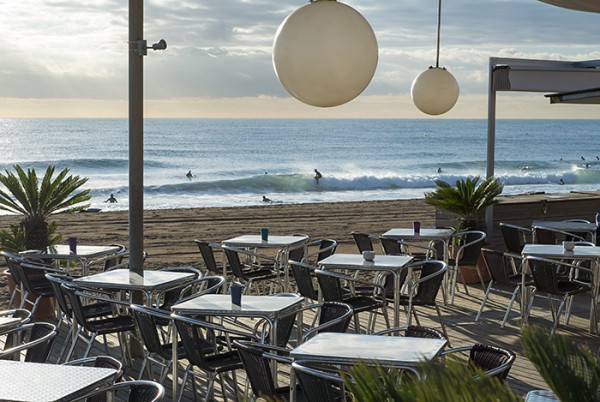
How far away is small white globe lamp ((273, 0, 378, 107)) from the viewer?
3.13m

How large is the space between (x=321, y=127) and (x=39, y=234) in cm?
5525

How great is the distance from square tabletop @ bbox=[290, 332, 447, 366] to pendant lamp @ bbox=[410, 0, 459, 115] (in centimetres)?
379

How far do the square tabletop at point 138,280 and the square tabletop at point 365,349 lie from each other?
177cm

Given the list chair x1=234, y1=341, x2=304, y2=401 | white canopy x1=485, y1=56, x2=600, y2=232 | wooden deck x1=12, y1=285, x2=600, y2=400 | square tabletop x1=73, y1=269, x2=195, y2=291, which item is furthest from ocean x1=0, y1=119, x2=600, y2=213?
chair x1=234, y1=341, x2=304, y2=401

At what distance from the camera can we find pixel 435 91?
745 cm

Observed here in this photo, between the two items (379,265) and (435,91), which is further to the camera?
(435,91)

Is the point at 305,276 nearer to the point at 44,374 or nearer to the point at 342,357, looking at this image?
the point at 342,357

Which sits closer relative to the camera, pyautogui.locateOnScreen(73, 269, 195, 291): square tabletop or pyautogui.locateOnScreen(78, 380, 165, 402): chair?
pyautogui.locateOnScreen(78, 380, 165, 402): chair

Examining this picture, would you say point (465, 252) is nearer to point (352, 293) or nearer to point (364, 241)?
point (364, 241)

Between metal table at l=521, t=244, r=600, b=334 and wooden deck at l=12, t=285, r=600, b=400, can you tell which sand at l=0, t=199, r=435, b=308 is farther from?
metal table at l=521, t=244, r=600, b=334

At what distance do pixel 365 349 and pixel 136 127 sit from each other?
8.96 feet

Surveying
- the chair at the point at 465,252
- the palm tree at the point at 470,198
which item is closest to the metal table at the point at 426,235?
the chair at the point at 465,252

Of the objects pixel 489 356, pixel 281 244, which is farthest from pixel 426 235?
pixel 489 356

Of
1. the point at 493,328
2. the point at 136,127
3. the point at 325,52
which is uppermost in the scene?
the point at 325,52
